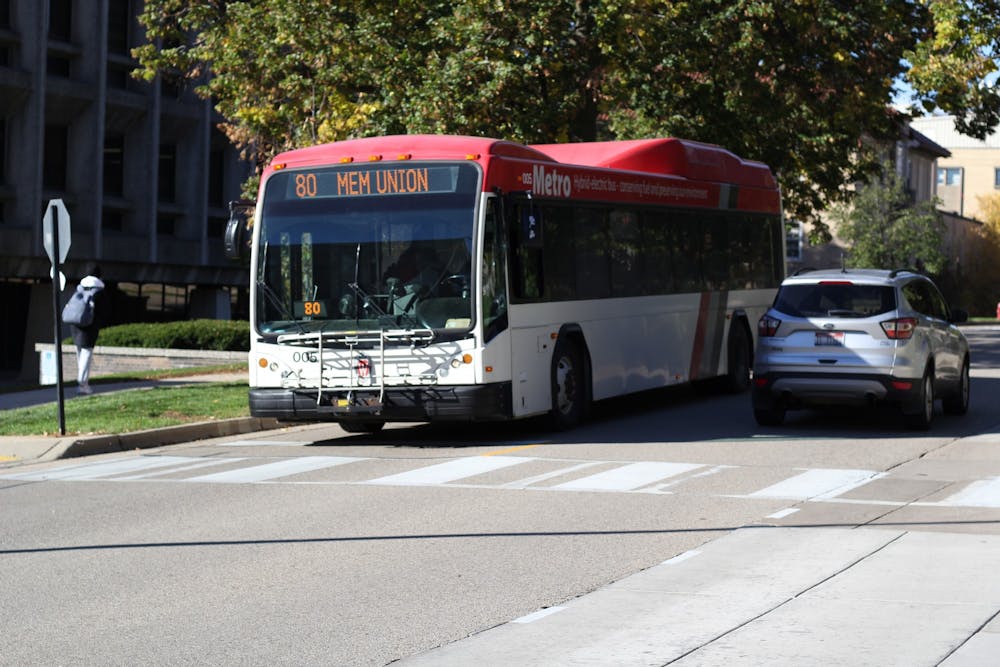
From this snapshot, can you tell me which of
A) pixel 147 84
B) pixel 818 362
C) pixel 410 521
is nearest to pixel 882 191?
pixel 147 84

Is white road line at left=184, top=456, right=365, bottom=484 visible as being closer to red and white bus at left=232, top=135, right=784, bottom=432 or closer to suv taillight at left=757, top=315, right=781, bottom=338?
red and white bus at left=232, top=135, right=784, bottom=432

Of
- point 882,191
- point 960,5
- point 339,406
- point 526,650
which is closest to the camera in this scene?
point 526,650

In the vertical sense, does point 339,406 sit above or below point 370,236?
below

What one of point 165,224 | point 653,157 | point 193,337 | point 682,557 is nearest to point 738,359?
point 653,157

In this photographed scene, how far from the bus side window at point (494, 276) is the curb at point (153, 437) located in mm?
4182

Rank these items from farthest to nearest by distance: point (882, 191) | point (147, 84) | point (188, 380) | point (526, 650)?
1. point (882, 191)
2. point (147, 84)
3. point (188, 380)
4. point (526, 650)

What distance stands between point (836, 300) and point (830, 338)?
1.72 ft

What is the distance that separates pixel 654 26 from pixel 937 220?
4324 cm

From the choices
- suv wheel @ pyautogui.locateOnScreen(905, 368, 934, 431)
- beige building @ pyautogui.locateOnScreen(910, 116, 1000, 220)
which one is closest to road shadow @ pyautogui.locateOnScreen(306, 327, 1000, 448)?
suv wheel @ pyautogui.locateOnScreen(905, 368, 934, 431)

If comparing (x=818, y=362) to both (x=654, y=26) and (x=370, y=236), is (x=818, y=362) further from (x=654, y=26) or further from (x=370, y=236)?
(x=654, y=26)

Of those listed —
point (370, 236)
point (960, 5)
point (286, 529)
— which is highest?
point (960, 5)

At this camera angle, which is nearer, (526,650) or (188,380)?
(526,650)

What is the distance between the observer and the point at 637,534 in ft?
34.0

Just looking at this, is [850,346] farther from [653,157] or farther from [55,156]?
[55,156]
